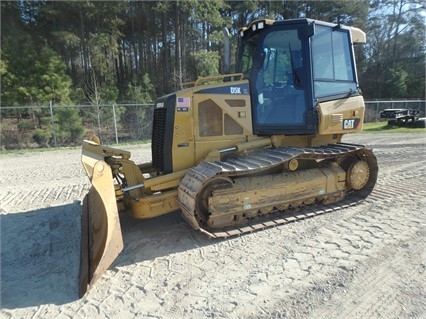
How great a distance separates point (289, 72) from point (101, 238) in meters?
3.38

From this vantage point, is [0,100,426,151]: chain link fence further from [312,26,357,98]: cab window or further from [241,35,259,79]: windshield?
[312,26,357,98]: cab window

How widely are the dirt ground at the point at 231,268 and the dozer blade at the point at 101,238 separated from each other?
13 centimetres

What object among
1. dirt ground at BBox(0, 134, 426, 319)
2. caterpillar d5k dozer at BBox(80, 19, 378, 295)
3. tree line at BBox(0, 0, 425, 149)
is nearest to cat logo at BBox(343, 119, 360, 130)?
caterpillar d5k dozer at BBox(80, 19, 378, 295)

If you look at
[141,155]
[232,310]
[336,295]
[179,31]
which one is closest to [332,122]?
[336,295]

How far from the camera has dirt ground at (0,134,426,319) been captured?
2.68 meters

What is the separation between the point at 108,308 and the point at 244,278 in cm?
127

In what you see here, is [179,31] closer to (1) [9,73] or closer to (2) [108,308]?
(1) [9,73]

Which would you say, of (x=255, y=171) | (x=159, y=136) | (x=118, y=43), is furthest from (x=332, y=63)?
(x=118, y=43)

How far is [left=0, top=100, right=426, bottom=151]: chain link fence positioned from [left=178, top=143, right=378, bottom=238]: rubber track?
10940 millimetres

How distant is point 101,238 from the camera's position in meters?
3.27

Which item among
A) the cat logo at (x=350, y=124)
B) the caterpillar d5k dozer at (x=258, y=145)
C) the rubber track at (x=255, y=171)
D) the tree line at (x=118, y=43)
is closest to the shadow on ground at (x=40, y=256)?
the caterpillar d5k dozer at (x=258, y=145)

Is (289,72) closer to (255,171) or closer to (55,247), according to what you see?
→ (255,171)

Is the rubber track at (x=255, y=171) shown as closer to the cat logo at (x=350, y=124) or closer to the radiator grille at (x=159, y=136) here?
the cat logo at (x=350, y=124)

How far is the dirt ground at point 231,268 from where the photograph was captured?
2.68 meters
